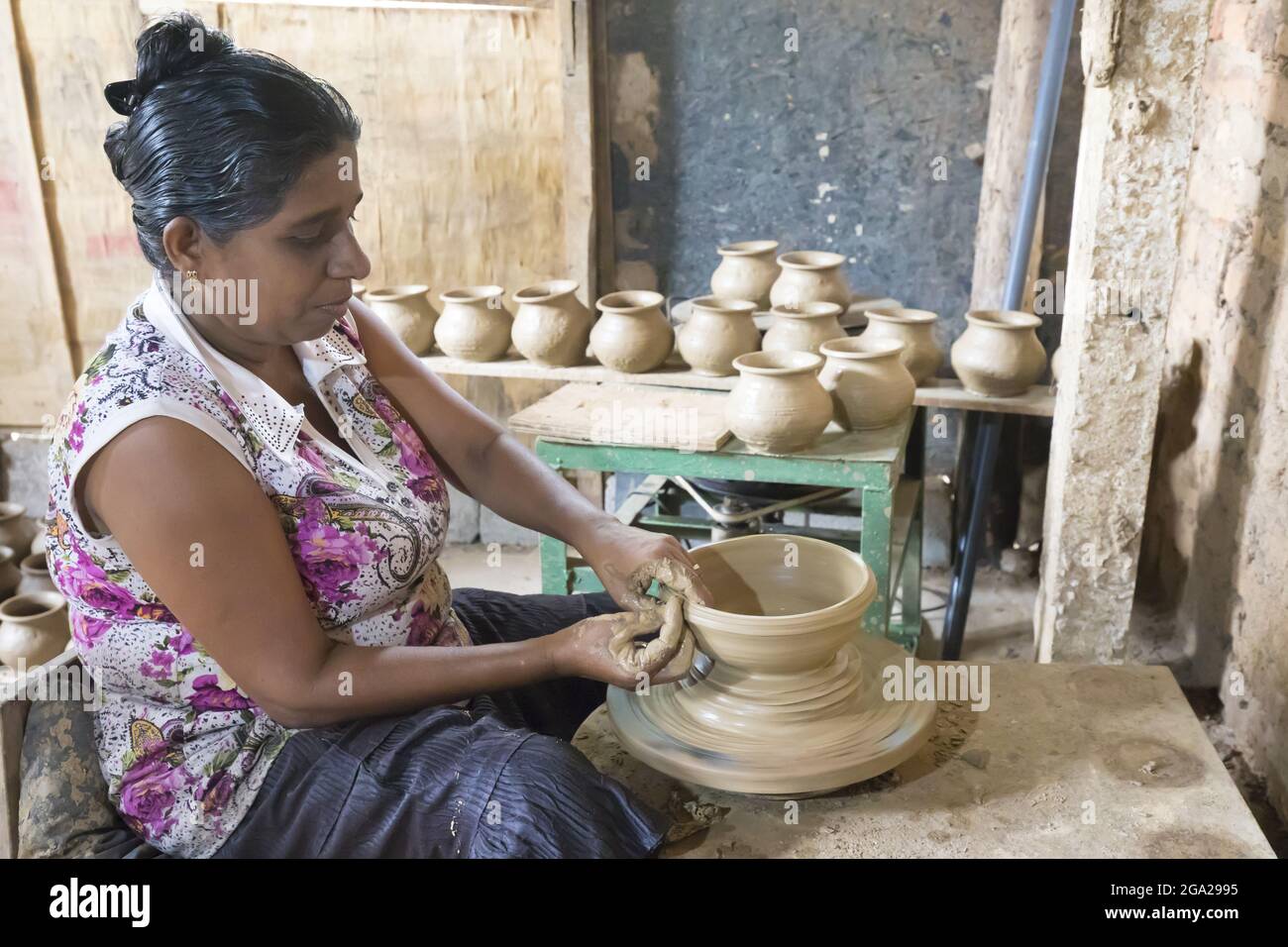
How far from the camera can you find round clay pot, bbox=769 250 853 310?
3.51 metres

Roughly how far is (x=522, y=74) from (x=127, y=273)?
1.64m

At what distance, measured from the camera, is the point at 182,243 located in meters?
1.59

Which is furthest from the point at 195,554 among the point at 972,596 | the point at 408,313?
the point at 972,596

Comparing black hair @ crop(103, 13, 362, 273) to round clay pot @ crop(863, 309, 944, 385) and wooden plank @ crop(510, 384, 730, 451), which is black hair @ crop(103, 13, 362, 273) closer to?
wooden plank @ crop(510, 384, 730, 451)

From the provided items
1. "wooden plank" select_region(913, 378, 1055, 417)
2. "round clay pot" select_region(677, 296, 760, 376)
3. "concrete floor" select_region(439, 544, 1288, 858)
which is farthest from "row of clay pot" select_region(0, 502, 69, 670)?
"wooden plank" select_region(913, 378, 1055, 417)

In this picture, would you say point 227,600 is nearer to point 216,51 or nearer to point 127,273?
point 216,51

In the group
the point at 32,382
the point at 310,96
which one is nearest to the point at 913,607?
the point at 310,96

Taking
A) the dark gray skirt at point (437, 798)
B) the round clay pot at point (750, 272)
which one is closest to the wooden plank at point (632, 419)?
the round clay pot at point (750, 272)

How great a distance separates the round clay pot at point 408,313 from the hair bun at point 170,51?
6.95 feet

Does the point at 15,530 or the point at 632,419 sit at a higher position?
the point at 632,419

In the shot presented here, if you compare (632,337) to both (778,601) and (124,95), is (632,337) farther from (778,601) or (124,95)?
(124,95)

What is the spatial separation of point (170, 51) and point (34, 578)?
279cm

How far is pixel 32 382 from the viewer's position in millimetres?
4484

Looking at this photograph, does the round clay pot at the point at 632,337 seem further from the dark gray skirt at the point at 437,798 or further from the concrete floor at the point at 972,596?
the dark gray skirt at the point at 437,798
